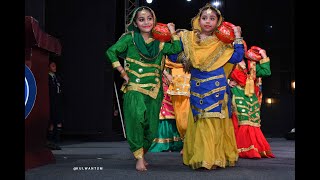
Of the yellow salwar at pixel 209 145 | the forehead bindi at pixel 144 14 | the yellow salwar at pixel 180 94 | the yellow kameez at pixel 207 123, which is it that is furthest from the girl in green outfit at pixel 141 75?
the yellow salwar at pixel 180 94

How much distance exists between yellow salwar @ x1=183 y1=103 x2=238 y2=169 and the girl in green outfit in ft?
1.32

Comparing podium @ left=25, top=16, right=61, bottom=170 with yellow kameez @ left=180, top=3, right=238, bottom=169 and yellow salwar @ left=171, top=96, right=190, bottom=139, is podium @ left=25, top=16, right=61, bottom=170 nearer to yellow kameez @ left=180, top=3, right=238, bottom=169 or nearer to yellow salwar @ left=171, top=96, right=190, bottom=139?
yellow kameez @ left=180, top=3, right=238, bottom=169

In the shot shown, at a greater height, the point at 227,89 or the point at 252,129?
the point at 227,89

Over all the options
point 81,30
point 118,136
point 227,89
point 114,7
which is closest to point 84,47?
point 81,30

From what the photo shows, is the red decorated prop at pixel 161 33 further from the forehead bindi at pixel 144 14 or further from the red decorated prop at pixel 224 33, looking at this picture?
the red decorated prop at pixel 224 33

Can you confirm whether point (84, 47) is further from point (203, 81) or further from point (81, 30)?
point (203, 81)

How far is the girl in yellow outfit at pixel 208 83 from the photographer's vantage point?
4355 mm

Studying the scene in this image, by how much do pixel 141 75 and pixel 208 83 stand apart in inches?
26.2

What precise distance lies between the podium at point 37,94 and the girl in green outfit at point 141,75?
32.9 inches

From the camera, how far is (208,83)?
441 centimetres

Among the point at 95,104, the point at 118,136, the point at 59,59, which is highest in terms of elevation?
the point at 59,59

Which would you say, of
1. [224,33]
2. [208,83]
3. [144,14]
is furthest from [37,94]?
[224,33]

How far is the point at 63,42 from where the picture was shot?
35.7ft
